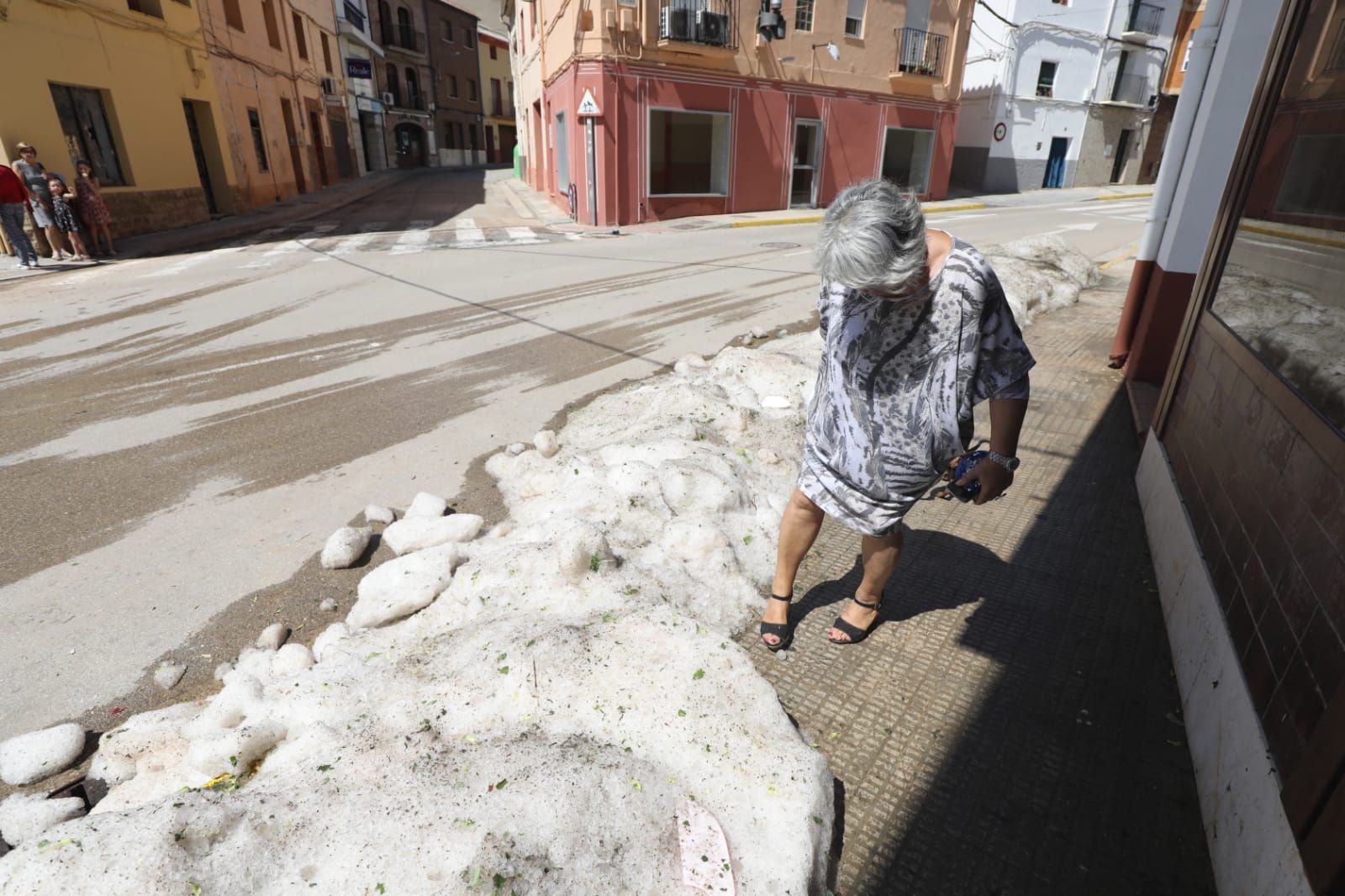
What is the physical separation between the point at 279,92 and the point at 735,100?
13493 millimetres

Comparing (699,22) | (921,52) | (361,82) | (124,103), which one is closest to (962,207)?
(921,52)

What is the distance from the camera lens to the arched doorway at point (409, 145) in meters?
41.5

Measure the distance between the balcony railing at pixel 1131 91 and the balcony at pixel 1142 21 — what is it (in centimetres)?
140

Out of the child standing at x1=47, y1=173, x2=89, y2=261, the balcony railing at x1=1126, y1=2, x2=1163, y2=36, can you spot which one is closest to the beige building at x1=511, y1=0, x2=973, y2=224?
the child standing at x1=47, y1=173, x2=89, y2=261

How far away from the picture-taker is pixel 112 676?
2.67 m

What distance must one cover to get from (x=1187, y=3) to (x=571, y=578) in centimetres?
3712

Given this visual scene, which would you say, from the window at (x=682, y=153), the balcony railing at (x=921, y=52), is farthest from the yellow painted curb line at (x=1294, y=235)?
the balcony railing at (x=921, y=52)

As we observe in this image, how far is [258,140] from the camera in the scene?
18.8m

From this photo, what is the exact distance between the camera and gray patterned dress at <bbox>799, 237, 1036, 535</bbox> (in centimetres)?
213

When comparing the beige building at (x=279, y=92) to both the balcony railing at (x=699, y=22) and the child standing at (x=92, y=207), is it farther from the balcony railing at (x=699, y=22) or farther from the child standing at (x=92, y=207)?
the balcony railing at (x=699, y=22)

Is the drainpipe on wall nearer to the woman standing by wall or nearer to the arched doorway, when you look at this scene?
the woman standing by wall

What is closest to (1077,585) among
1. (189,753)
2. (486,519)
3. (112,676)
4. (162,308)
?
(486,519)

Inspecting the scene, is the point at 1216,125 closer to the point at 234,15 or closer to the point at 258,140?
the point at 258,140

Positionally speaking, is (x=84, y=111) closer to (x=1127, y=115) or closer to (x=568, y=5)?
(x=568, y=5)
